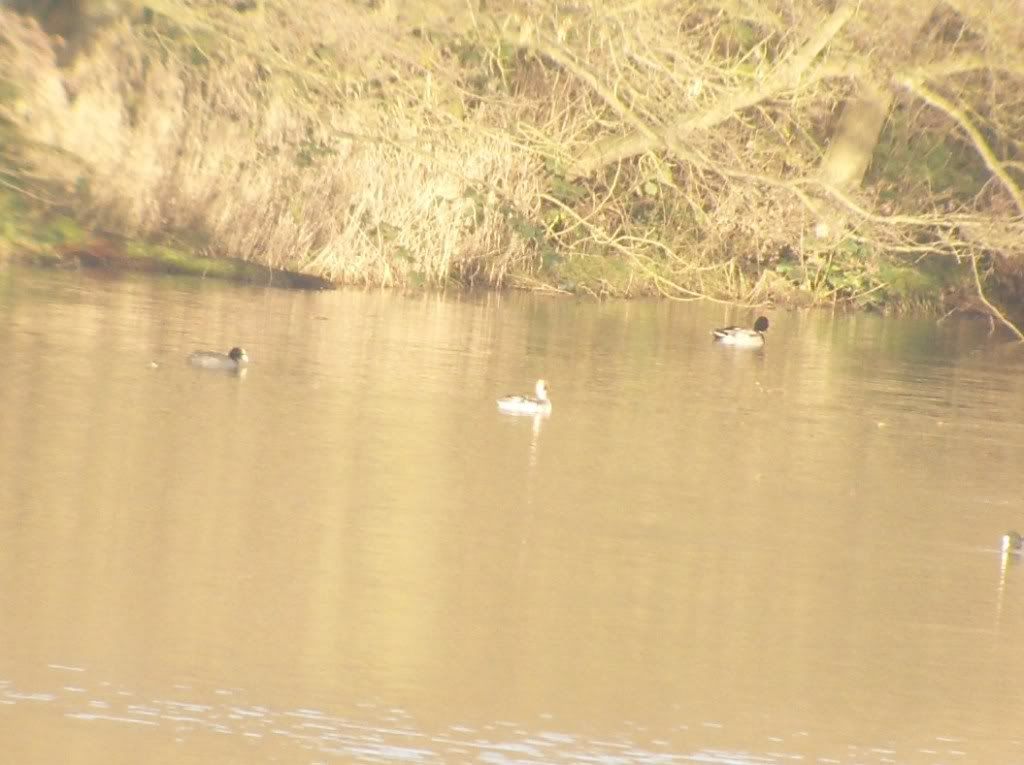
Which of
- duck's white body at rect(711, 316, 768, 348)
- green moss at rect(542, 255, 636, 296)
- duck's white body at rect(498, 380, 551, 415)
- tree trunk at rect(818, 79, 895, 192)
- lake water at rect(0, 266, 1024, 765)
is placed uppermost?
tree trunk at rect(818, 79, 895, 192)

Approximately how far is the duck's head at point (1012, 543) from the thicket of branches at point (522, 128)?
963cm

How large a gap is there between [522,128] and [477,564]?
14452 millimetres

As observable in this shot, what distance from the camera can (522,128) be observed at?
72.5ft

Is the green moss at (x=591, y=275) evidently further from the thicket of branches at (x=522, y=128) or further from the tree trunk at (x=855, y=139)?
the tree trunk at (x=855, y=139)

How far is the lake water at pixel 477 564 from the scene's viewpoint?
605 cm

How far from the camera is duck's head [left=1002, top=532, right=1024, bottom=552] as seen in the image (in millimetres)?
9266

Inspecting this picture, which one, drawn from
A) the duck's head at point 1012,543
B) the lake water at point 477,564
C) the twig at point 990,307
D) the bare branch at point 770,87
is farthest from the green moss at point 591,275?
the duck's head at point 1012,543

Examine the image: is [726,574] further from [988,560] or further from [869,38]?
[869,38]

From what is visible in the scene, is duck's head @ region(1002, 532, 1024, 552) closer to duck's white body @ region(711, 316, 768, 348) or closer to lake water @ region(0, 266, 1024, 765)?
lake water @ region(0, 266, 1024, 765)

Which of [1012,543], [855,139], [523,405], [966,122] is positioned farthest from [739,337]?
[1012,543]

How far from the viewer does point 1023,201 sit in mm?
20891

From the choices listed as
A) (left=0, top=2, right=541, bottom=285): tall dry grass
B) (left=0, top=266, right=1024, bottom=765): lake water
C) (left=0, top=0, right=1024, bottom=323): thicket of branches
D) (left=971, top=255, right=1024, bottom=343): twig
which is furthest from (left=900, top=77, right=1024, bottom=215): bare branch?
(left=0, top=266, right=1024, bottom=765): lake water

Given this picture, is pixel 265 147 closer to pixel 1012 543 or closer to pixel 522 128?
pixel 522 128

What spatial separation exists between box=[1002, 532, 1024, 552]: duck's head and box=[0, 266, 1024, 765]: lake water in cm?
17
